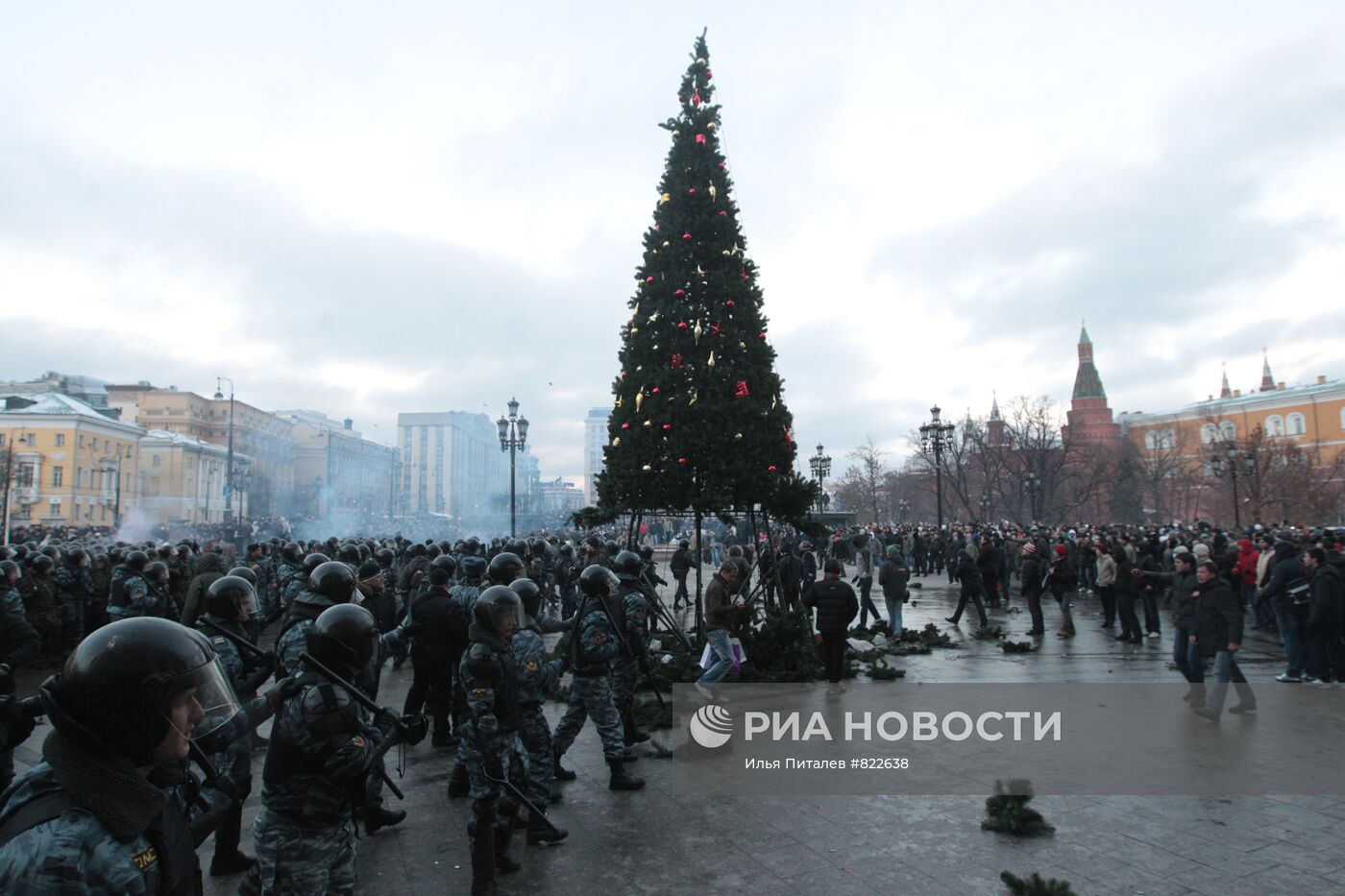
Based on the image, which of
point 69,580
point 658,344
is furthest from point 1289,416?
point 69,580

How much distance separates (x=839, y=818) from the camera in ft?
19.1

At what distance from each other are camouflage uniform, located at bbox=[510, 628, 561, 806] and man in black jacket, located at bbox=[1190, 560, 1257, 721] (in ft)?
23.7

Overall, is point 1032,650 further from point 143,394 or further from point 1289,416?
point 143,394

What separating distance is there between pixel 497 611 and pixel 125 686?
3.15 metres

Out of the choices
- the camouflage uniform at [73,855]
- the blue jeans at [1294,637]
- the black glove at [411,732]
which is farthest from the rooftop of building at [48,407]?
the blue jeans at [1294,637]

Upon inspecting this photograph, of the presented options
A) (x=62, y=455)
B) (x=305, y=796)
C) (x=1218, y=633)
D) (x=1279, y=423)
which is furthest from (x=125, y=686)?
(x=1279, y=423)

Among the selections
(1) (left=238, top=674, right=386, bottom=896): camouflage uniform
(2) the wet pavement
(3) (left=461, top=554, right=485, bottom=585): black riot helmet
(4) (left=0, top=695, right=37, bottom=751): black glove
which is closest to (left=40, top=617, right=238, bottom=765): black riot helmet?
(1) (left=238, top=674, right=386, bottom=896): camouflage uniform

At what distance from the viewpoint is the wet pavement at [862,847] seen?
477 cm

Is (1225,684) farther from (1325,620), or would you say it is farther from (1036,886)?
(1036,886)

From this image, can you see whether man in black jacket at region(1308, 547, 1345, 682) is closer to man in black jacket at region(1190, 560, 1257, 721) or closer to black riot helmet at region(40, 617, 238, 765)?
man in black jacket at region(1190, 560, 1257, 721)

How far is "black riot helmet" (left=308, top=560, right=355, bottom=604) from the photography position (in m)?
5.04

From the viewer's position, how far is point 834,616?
991cm

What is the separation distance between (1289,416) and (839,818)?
9630 centimetres

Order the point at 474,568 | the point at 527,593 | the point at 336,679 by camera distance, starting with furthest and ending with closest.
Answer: the point at 474,568, the point at 527,593, the point at 336,679
